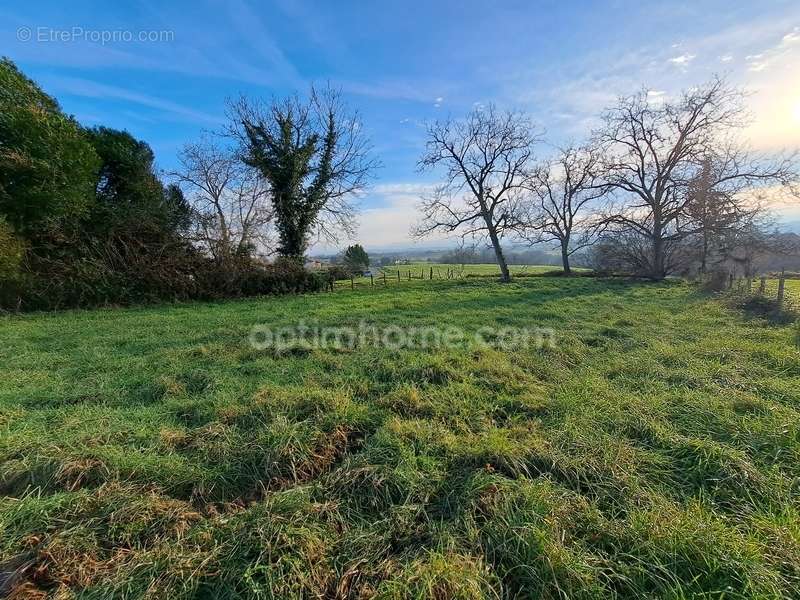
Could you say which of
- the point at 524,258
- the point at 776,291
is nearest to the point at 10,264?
the point at 776,291

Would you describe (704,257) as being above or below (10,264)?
below

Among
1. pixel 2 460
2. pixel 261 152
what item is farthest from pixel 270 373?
pixel 261 152

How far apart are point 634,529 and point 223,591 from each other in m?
2.08

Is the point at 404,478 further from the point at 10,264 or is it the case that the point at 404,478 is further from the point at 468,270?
the point at 468,270

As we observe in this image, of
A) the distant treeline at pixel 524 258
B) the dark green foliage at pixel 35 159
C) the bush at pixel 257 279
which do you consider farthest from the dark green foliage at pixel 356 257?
the dark green foliage at pixel 35 159

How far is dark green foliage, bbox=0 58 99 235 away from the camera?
345 inches

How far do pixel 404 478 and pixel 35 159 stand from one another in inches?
529

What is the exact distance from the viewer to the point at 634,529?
1711 millimetres

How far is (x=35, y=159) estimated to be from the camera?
8.97 meters

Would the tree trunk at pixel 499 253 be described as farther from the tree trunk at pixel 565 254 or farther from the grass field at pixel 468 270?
the tree trunk at pixel 565 254

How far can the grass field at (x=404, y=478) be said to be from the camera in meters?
1.50

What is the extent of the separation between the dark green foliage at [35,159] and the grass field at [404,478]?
8017 millimetres

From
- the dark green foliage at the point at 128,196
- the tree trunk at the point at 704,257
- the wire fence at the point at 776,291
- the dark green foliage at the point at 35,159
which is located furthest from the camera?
the tree trunk at the point at 704,257

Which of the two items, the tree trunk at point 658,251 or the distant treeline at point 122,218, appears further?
the tree trunk at point 658,251
